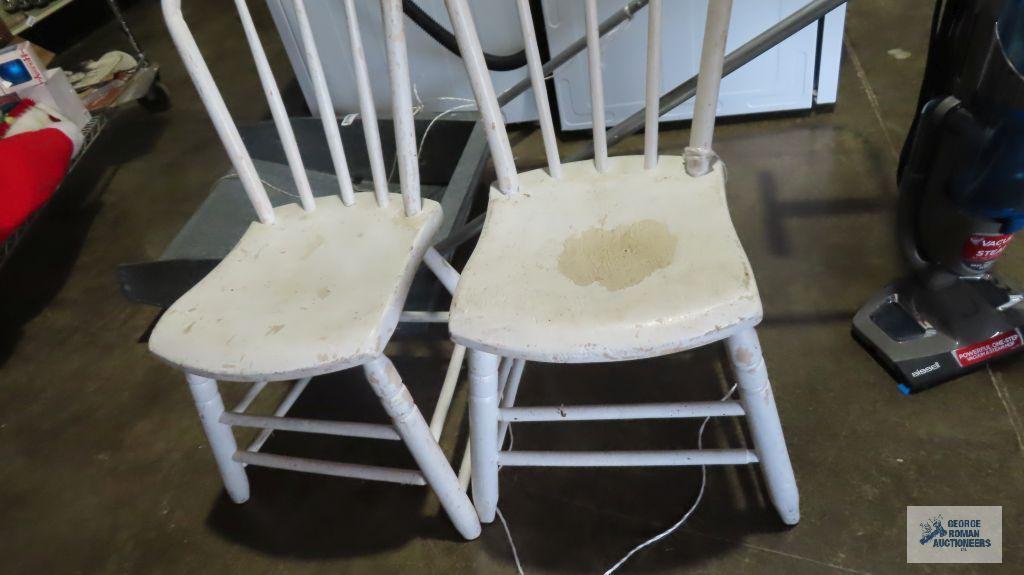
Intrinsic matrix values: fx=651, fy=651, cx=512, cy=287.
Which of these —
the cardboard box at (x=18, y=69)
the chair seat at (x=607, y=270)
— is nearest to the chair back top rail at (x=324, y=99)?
the chair seat at (x=607, y=270)

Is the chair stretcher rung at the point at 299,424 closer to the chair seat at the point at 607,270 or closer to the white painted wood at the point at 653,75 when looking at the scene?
the chair seat at the point at 607,270

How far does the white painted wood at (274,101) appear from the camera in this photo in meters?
0.87

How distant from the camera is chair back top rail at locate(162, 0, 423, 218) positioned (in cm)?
82

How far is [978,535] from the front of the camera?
88 cm

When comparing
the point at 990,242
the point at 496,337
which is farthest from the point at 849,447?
the point at 496,337

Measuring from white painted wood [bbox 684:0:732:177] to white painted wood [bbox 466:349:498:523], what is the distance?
362 millimetres

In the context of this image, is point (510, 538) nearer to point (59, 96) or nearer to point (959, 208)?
point (959, 208)

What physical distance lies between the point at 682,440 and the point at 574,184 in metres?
0.47

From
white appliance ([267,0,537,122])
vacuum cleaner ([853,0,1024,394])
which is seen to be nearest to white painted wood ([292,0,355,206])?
white appliance ([267,0,537,122])

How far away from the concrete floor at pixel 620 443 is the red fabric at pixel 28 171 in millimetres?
237

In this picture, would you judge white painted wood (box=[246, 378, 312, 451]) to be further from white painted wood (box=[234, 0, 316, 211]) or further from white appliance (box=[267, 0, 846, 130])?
white appliance (box=[267, 0, 846, 130])

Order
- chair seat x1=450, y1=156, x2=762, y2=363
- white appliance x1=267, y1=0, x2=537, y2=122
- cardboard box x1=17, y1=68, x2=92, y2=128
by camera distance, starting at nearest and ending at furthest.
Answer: chair seat x1=450, y1=156, x2=762, y2=363 → white appliance x1=267, y1=0, x2=537, y2=122 → cardboard box x1=17, y1=68, x2=92, y2=128

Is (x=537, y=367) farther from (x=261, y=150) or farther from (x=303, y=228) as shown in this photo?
(x=261, y=150)

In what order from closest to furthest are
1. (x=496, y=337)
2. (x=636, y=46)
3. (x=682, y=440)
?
1. (x=496, y=337)
2. (x=682, y=440)
3. (x=636, y=46)
